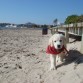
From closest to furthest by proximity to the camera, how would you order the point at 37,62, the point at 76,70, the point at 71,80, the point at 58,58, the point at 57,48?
1. the point at 71,80
2. the point at 76,70
3. the point at 57,48
4. the point at 58,58
5. the point at 37,62

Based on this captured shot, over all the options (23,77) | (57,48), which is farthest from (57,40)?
(23,77)

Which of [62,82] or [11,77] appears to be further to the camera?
[11,77]

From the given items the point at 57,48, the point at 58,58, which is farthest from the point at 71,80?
the point at 58,58

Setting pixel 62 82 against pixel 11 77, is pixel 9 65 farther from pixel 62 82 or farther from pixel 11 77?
pixel 62 82

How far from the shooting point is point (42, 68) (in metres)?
6.19

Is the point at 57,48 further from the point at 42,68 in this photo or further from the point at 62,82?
the point at 62,82

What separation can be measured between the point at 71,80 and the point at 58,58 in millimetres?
1670

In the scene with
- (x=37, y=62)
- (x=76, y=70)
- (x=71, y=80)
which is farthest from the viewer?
(x=37, y=62)

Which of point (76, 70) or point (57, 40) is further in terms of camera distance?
point (57, 40)

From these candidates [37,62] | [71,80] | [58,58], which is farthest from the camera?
[37,62]

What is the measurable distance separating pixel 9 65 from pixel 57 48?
1.67m

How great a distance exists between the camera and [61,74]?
5.31m

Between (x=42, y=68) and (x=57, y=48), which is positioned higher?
(x=57, y=48)

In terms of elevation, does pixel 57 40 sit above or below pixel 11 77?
above
